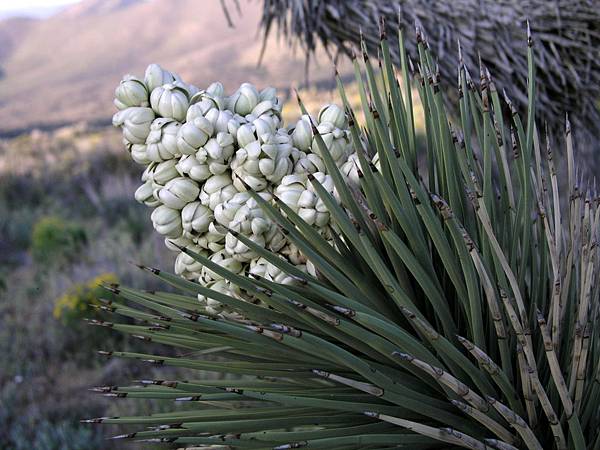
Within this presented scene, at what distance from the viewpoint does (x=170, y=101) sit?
1256 millimetres

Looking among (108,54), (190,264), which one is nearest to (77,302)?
(190,264)

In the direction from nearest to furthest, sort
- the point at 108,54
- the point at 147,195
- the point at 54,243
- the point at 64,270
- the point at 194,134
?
1. the point at 194,134
2. the point at 147,195
3. the point at 64,270
4. the point at 54,243
5. the point at 108,54

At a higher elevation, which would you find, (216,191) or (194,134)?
(194,134)

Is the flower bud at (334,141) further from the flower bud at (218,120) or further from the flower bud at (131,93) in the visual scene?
the flower bud at (131,93)

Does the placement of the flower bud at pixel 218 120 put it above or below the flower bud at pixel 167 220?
above

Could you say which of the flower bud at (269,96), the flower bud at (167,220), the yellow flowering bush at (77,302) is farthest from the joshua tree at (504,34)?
the yellow flowering bush at (77,302)

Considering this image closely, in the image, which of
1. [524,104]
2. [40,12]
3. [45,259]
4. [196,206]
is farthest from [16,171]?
[40,12]

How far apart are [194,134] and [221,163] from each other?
3.1 inches

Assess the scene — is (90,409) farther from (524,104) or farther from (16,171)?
(16,171)

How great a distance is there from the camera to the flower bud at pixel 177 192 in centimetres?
125

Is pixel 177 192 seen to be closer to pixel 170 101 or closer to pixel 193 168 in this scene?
pixel 193 168

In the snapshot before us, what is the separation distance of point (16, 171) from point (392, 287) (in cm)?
1214

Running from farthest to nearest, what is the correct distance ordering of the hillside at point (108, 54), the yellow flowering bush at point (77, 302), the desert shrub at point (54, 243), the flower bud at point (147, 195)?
the hillside at point (108, 54) → the desert shrub at point (54, 243) → the yellow flowering bush at point (77, 302) → the flower bud at point (147, 195)

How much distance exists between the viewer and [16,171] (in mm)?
11969
